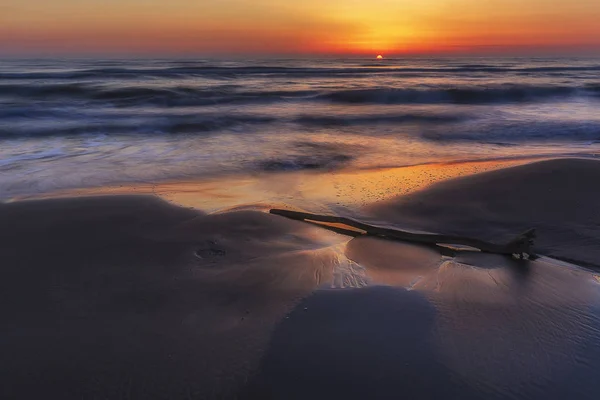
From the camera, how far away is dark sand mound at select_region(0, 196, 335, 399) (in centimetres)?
234

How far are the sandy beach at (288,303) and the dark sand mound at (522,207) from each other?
0.11 ft

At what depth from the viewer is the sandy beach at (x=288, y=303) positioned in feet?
7.64

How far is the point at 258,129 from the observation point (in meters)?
12.5

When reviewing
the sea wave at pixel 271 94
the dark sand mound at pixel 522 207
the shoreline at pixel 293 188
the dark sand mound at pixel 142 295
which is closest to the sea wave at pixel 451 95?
the sea wave at pixel 271 94

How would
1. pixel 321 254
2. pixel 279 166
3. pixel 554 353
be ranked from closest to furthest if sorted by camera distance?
pixel 554 353
pixel 321 254
pixel 279 166

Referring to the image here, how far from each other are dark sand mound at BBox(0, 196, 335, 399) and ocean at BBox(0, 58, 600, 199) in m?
2.16

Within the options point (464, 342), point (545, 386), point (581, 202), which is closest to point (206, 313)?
point (464, 342)

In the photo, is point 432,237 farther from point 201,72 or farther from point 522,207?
point 201,72

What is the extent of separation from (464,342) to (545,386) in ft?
1.53

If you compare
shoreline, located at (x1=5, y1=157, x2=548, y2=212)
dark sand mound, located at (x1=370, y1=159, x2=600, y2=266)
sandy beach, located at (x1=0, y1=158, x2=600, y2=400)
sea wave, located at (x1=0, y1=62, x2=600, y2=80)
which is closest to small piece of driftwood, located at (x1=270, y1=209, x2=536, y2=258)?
sandy beach, located at (x1=0, y1=158, x2=600, y2=400)

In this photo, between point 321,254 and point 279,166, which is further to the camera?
point 279,166

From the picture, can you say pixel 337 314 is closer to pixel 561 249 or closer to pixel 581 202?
pixel 561 249

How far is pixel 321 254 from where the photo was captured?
3.88 m

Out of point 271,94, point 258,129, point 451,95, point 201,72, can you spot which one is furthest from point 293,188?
point 201,72
